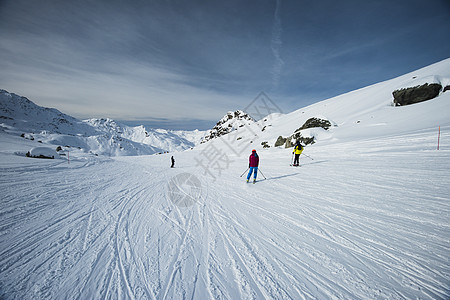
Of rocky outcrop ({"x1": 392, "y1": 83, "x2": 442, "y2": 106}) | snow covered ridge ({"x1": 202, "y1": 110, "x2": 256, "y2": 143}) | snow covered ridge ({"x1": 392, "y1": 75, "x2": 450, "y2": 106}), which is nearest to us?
snow covered ridge ({"x1": 392, "y1": 75, "x2": 450, "y2": 106})

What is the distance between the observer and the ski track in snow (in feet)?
8.63

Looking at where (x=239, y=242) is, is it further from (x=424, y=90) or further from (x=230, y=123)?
(x=230, y=123)

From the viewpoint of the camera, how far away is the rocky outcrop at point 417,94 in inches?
725

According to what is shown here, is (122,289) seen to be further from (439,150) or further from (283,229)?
(439,150)

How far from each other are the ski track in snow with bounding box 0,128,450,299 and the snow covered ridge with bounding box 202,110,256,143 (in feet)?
452

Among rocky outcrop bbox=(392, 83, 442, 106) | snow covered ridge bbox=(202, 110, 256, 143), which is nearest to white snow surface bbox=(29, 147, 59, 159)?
rocky outcrop bbox=(392, 83, 442, 106)

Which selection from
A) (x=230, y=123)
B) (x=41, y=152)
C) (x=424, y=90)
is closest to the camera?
(x=424, y=90)

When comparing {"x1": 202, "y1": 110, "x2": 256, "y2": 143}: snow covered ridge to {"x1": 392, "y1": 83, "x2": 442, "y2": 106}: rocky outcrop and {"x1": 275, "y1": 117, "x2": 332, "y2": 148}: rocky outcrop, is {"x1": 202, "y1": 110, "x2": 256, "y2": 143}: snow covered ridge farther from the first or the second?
{"x1": 392, "y1": 83, "x2": 442, "y2": 106}: rocky outcrop

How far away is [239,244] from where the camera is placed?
3.71 m

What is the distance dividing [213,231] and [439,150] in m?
13.3

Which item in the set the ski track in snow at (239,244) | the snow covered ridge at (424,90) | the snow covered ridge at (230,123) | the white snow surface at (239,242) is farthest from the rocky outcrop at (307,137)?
the snow covered ridge at (230,123)

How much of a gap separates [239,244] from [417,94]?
2932 centimetres

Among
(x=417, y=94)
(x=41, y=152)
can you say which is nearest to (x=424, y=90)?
A: (x=417, y=94)

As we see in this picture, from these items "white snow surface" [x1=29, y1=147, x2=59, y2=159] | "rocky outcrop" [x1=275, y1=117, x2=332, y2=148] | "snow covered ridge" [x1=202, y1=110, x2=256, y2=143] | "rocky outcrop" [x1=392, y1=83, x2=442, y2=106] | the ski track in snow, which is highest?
"snow covered ridge" [x1=202, y1=110, x2=256, y2=143]
